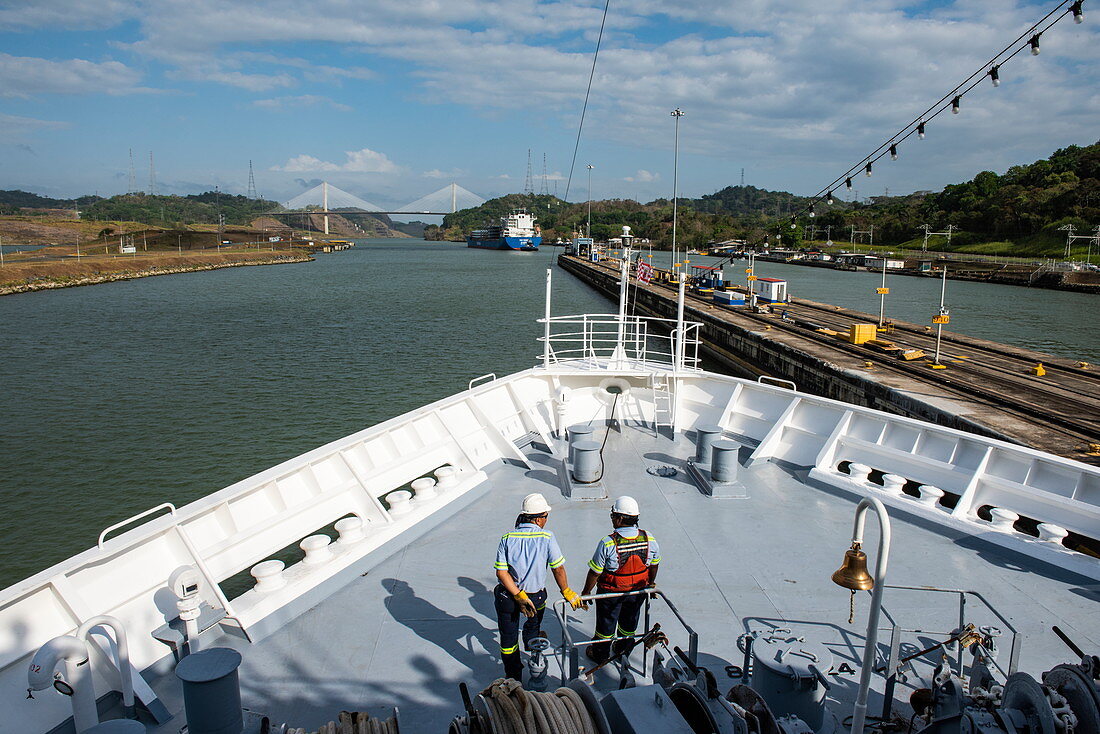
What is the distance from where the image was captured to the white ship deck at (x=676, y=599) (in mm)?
4738

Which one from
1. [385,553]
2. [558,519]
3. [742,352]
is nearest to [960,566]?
[558,519]

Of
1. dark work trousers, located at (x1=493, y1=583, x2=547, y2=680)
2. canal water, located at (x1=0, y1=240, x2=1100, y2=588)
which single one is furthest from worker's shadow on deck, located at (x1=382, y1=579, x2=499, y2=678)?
canal water, located at (x1=0, y1=240, x2=1100, y2=588)

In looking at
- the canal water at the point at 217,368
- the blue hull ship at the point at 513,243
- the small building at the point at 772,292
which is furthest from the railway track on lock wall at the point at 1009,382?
the blue hull ship at the point at 513,243

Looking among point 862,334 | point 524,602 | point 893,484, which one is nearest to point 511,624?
point 524,602

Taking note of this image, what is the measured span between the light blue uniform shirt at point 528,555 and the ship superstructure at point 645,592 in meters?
0.38

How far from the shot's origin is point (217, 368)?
86.8 feet

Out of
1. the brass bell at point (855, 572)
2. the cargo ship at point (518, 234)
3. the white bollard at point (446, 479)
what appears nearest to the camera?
the brass bell at point (855, 572)

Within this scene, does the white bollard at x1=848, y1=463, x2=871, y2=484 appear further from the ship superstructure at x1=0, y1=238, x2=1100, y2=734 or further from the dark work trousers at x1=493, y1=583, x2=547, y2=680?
the dark work trousers at x1=493, y1=583, x2=547, y2=680

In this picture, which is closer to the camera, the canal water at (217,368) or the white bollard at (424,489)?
the white bollard at (424,489)

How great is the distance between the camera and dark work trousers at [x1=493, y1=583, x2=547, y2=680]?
4.55 meters

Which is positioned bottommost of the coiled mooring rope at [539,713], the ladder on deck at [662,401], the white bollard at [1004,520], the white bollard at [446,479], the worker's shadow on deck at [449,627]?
the worker's shadow on deck at [449,627]

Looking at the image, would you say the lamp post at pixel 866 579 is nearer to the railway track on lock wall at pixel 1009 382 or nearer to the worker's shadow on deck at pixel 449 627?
the worker's shadow on deck at pixel 449 627

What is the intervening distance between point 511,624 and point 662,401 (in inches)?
288

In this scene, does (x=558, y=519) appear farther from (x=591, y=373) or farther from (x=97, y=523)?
(x=97, y=523)
